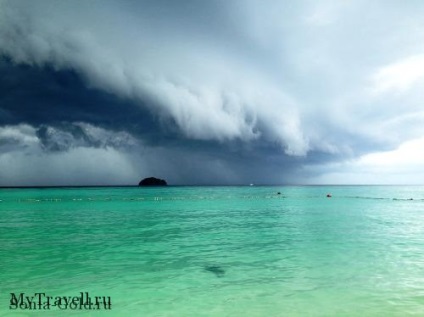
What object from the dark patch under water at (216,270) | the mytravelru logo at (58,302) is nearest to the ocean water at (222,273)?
the dark patch under water at (216,270)

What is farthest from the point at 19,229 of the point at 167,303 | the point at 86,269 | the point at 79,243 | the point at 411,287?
the point at 411,287

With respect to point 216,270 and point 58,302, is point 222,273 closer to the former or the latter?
point 216,270

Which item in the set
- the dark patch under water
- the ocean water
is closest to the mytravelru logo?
the ocean water

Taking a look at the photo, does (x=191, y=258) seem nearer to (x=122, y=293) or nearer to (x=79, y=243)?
(x=122, y=293)

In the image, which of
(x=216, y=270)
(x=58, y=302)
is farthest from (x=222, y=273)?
(x=58, y=302)

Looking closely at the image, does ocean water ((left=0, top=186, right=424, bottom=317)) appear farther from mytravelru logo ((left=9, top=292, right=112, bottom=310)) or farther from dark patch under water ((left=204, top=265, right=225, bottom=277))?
mytravelru logo ((left=9, top=292, right=112, bottom=310))

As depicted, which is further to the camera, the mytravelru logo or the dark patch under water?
the dark patch under water

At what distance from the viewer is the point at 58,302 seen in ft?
42.1

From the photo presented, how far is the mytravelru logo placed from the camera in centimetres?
1230

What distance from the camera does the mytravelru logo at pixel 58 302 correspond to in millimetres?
12303

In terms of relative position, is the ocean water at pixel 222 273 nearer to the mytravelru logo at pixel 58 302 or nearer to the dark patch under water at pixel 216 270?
the dark patch under water at pixel 216 270

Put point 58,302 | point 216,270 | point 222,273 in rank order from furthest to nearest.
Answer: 1. point 216,270
2. point 222,273
3. point 58,302

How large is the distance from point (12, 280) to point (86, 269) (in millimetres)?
3607

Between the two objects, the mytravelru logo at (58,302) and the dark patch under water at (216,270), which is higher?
the mytravelru logo at (58,302)
